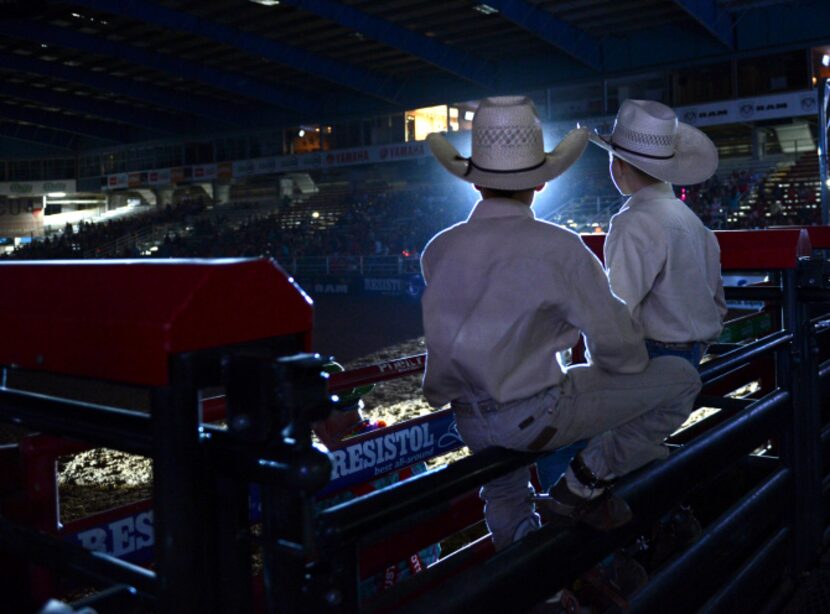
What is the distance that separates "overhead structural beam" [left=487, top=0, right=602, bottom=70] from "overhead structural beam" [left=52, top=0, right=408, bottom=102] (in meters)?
7.70

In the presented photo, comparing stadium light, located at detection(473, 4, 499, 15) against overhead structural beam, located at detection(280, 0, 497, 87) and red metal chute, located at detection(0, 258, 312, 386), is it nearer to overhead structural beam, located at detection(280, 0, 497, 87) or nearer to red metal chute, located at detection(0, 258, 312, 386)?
overhead structural beam, located at detection(280, 0, 497, 87)

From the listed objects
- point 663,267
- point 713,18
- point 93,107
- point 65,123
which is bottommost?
point 663,267

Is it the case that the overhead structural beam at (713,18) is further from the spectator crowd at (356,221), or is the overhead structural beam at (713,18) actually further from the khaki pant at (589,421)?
the khaki pant at (589,421)

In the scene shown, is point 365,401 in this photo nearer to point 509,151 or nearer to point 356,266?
point 509,151

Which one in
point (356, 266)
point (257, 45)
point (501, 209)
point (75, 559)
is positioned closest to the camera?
point (75, 559)

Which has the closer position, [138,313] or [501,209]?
[138,313]

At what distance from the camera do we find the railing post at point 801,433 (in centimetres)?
282

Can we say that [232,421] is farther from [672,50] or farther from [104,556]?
[672,50]

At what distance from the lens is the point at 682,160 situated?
2.84 m

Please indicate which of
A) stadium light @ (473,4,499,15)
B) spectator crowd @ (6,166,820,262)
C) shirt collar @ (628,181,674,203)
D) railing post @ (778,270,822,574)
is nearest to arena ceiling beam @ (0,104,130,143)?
spectator crowd @ (6,166,820,262)

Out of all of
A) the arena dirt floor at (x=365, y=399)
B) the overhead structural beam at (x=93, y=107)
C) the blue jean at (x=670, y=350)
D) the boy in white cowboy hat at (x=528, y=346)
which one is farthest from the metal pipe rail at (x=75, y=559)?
the overhead structural beam at (x=93, y=107)

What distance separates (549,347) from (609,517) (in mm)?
403

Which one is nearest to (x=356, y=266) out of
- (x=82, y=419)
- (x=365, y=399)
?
(x=365, y=399)

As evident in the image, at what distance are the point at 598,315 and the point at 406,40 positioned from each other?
917 inches
